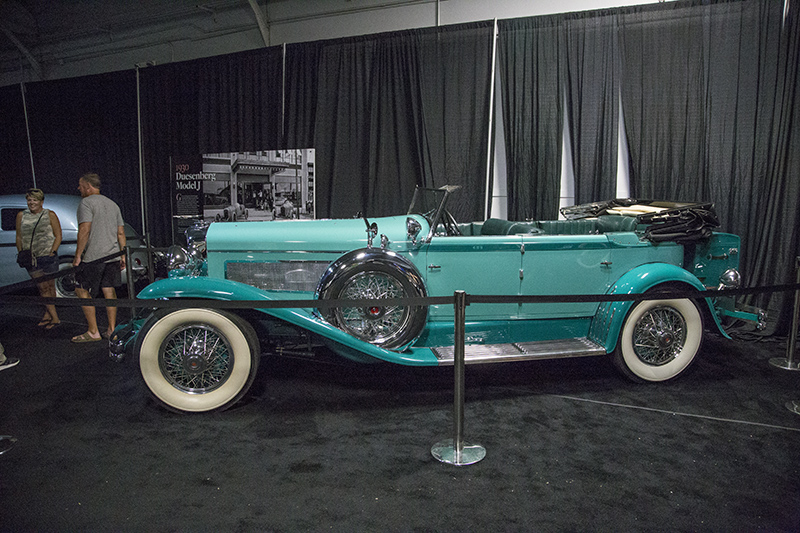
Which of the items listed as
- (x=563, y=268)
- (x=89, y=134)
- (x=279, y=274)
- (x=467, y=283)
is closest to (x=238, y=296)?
→ (x=279, y=274)

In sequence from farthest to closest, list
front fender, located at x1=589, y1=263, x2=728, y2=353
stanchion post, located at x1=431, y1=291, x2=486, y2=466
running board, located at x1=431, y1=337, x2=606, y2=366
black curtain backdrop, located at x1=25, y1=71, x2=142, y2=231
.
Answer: black curtain backdrop, located at x1=25, y1=71, x2=142, y2=231 → front fender, located at x1=589, y1=263, x2=728, y2=353 → running board, located at x1=431, y1=337, x2=606, y2=366 → stanchion post, located at x1=431, y1=291, x2=486, y2=466

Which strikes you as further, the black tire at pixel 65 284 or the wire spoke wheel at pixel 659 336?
the black tire at pixel 65 284

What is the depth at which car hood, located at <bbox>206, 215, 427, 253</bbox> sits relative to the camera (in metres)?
3.57

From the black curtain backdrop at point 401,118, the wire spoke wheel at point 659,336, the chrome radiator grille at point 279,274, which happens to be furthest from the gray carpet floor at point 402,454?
the black curtain backdrop at point 401,118

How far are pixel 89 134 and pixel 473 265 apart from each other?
8.15 m

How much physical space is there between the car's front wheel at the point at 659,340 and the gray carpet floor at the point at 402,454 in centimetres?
16

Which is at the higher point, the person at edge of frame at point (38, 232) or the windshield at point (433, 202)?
the windshield at point (433, 202)

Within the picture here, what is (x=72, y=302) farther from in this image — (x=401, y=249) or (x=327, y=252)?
(x=401, y=249)

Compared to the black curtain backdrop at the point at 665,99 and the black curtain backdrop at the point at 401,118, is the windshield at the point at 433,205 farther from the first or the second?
the black curtain backdrop at the point at 665,99

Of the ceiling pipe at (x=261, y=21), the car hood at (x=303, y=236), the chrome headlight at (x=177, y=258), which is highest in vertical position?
the ceiling pipe at (x=261, y=21)

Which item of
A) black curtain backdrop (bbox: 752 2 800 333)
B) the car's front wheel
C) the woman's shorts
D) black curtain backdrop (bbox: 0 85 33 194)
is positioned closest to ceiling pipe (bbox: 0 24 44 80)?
black curtain backdrop (bbox: 0 85 33 194)

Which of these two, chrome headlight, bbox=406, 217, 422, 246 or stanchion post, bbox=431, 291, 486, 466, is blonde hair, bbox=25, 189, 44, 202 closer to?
chrome headlight, bbox=406, 217, 422, 246

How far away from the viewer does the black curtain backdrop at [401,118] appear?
19.0 feet

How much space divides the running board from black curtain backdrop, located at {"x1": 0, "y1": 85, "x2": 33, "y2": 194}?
9.61 metres
